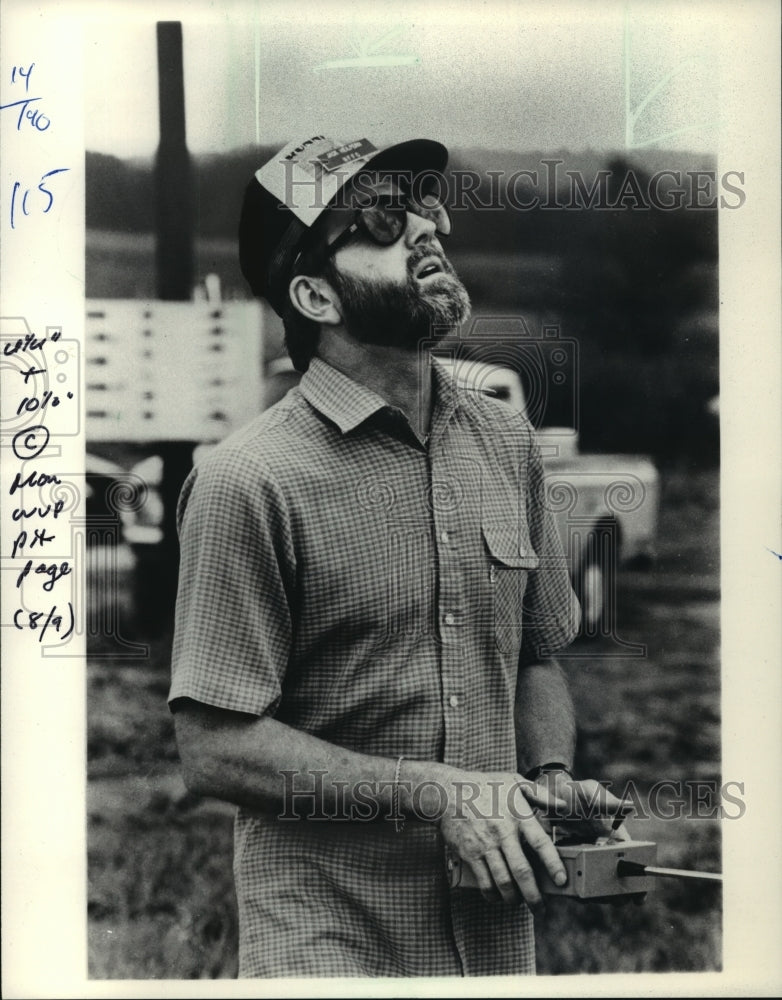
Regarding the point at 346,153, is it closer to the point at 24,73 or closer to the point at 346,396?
the point at 346,396

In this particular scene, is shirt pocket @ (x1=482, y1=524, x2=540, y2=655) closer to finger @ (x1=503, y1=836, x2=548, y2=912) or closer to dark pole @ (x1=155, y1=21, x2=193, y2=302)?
finger @ (x1=503, y1=836, x2=548, y2=912)

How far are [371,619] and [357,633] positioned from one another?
6 centimetres

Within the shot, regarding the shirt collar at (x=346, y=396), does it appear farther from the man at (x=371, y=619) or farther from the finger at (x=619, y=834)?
the finger at (x=619, y=834)

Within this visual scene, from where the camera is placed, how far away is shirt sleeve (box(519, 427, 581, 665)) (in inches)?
151

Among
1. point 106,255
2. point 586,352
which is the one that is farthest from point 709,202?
point 106,255

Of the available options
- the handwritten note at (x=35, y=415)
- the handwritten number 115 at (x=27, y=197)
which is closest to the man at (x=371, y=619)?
the handwritten note at (x=35, y=415)

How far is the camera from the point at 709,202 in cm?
405

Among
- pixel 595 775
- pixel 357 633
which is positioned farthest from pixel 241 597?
pixel 595 775

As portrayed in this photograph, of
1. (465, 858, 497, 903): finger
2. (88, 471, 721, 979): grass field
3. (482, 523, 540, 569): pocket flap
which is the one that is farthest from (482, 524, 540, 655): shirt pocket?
(465, 858, 497, 903): finger

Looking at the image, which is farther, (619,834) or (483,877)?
(619,834)

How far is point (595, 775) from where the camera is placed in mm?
3951

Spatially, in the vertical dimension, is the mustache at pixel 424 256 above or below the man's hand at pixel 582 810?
above

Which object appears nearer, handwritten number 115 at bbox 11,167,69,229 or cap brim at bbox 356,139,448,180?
cap brim at bbox 356,139,448,180

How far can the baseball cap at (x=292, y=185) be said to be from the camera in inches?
151
